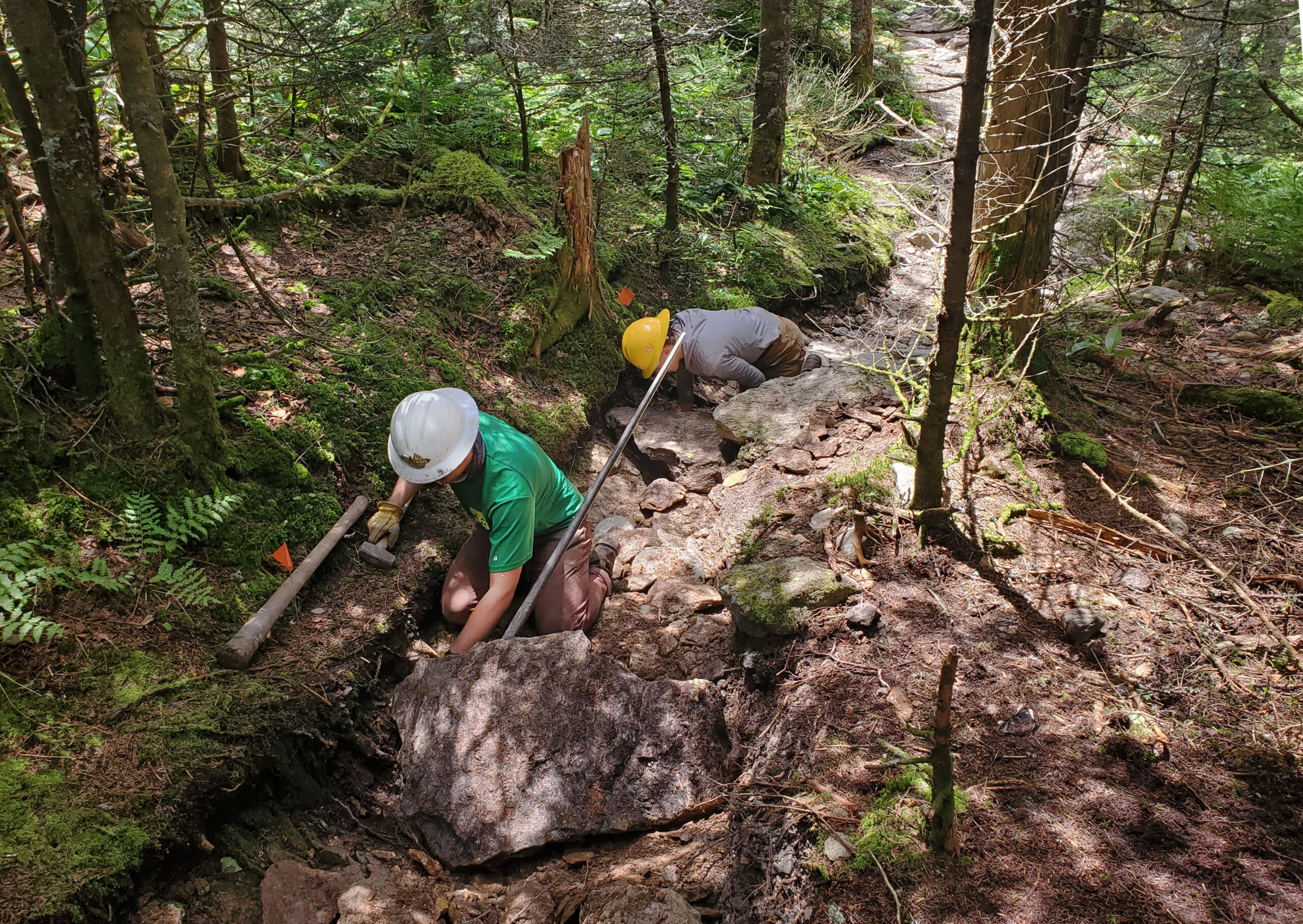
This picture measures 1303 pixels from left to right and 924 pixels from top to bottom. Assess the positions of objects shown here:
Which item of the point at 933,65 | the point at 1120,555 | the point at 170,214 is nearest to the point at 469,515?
the point at 170,214

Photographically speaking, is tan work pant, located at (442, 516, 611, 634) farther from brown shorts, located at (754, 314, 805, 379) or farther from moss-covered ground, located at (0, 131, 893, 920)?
brown shorts, located at (754, 314, 805, 379)

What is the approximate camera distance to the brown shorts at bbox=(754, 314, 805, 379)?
6.97 meters

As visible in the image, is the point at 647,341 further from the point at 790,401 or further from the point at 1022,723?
the point at 1022,723

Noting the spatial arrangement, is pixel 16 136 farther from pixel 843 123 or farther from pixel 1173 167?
pixel 843 123

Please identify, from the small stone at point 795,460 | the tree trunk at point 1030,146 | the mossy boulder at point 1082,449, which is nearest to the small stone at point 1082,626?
the mossy boulder at point 1082,449

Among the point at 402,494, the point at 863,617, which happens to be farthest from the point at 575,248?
the point at 863,617

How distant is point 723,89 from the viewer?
400 inches

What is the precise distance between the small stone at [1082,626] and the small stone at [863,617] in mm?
774

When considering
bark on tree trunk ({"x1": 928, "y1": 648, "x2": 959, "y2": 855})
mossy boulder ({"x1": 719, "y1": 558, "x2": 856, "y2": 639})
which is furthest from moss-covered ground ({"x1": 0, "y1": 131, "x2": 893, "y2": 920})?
bark on tree trunk ({"x1": 928, "y1": 648, "x2": 959, "y2": 855})

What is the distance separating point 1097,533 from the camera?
11.3ft

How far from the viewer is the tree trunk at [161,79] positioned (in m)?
3.05

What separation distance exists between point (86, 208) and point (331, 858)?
9.60ft

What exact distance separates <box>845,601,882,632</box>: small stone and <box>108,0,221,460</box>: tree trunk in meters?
3.23

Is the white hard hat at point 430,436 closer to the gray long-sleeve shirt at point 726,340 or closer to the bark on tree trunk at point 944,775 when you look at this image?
the bark on tree trunk at point 944,775
